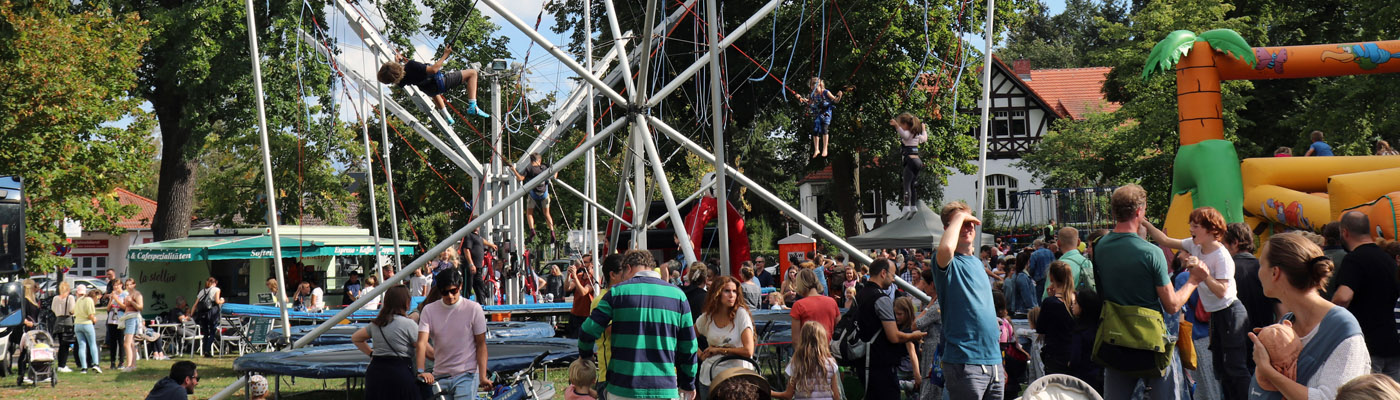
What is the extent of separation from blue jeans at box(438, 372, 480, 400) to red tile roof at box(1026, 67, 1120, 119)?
133 feet

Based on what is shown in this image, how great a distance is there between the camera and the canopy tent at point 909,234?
16734 millimetres

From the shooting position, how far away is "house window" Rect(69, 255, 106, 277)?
43562 mm

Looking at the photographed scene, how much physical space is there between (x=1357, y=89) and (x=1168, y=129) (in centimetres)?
534

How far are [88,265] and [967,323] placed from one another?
4638cm

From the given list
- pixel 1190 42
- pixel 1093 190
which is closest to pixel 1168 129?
pixel 1093 190

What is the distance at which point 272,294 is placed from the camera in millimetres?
19906

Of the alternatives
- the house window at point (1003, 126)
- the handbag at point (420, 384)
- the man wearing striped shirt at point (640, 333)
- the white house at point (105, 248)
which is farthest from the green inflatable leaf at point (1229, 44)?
the white house at point (105, 248)

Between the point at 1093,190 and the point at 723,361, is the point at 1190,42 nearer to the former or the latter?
the point at 723,361

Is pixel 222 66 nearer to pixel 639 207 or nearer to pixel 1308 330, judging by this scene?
pixel 639 207

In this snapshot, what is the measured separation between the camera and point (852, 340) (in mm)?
7328

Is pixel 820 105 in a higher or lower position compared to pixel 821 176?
lower

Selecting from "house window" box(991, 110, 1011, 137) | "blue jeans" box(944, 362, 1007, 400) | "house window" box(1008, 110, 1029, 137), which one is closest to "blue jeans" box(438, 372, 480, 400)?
"blue jeans" box(944, 362, 1007, 400)

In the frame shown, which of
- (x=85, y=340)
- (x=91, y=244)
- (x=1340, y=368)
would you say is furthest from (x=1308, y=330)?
(x=91, y=244)

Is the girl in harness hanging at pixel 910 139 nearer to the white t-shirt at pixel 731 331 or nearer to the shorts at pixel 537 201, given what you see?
the white t-shirt at pixel 731 331
